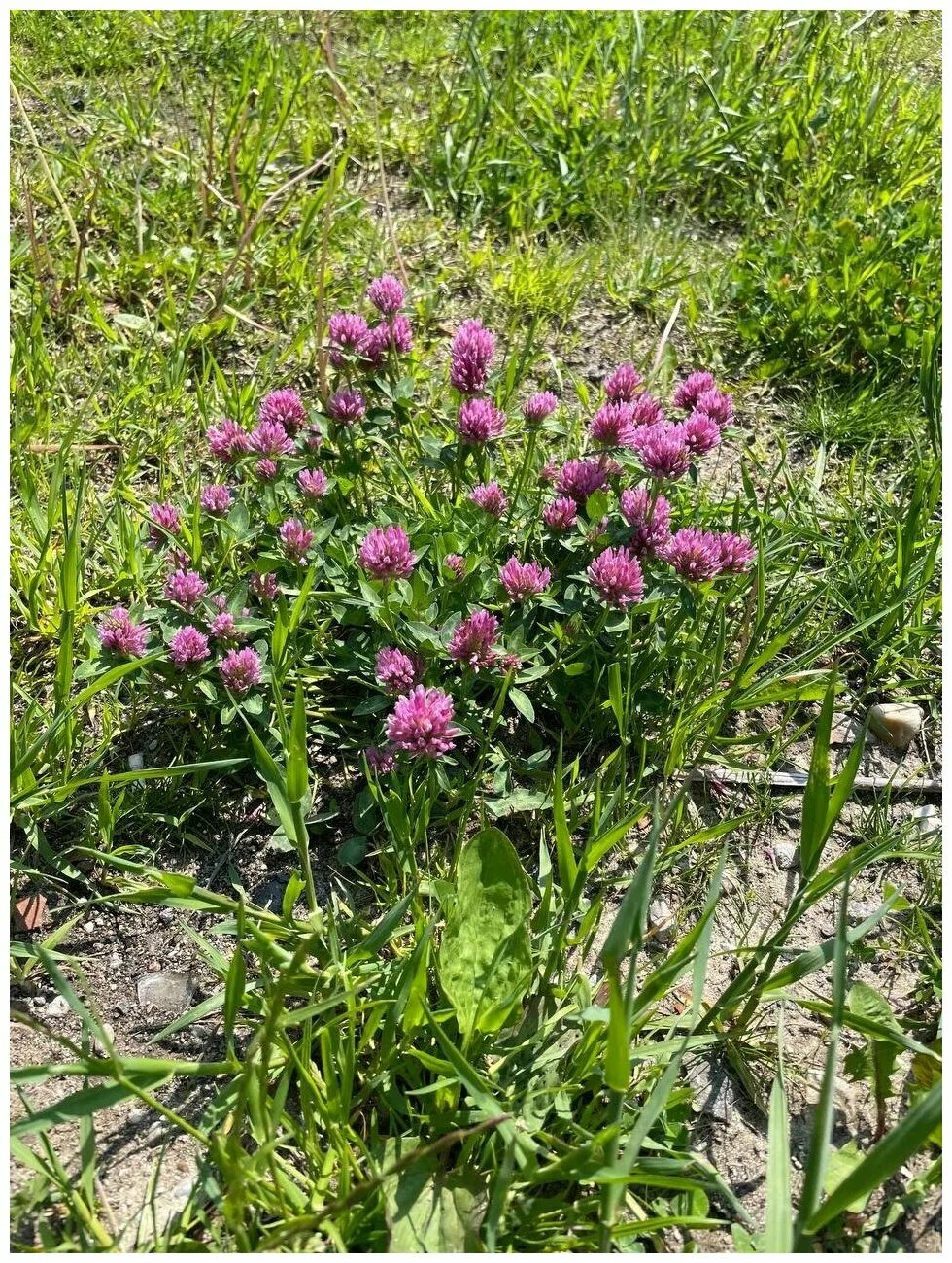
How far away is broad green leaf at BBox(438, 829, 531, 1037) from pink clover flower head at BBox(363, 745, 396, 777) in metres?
0.28

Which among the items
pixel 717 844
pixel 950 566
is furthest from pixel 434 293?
pixel 717 844

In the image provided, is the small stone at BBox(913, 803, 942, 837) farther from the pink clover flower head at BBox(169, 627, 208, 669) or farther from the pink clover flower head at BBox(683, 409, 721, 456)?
the pink clover flower head at BBox(169, 627, 208, 669)

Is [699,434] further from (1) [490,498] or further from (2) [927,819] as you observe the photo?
(2) [927,819]

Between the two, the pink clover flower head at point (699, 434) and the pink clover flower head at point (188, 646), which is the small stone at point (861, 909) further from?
the pink clover flower head at point (188, 646)

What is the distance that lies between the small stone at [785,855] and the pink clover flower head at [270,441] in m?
1.43

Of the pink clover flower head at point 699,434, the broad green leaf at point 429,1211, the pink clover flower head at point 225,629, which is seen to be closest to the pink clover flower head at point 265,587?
the pink clover flower head at point 225,629

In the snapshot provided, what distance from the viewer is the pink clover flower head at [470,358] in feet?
8.10

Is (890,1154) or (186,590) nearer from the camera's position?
(890,1154)

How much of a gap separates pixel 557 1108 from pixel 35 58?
3.99 metres

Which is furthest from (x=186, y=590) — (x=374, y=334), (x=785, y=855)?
(x=785, y=855)

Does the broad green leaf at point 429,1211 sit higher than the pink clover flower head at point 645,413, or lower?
lower

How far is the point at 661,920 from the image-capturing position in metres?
2.34

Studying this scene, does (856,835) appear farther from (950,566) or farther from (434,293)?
(434,293)

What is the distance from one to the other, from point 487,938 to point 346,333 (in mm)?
1379
